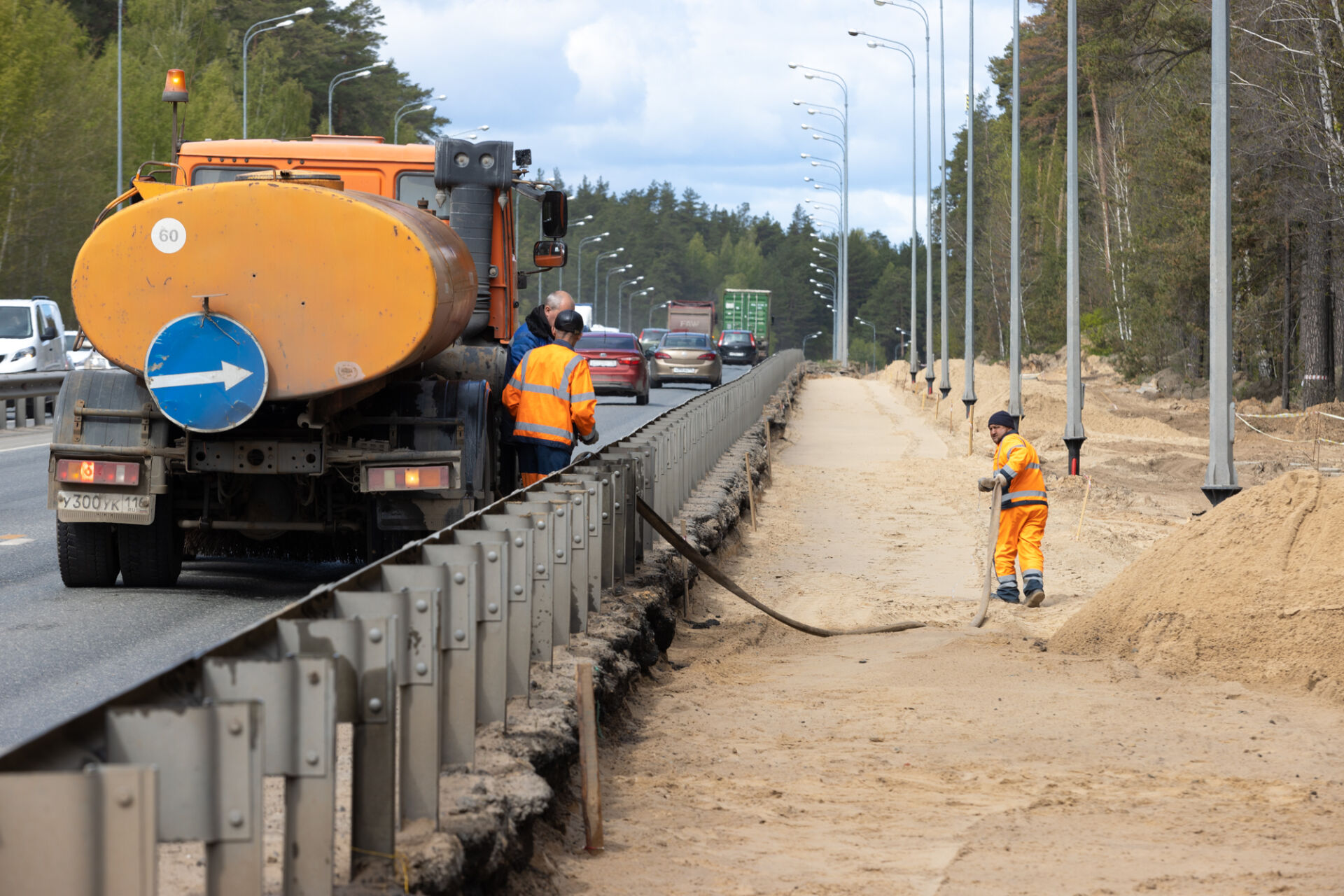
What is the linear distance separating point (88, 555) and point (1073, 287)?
55.6 feet

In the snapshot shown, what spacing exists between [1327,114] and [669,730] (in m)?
26.1

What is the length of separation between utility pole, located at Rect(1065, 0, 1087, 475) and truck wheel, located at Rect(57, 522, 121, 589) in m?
14.6

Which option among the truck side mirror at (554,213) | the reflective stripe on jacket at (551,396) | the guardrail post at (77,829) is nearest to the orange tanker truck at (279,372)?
the reflective stripe on jacket at (551,396)

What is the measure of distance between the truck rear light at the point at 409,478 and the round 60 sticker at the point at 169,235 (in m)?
1.65

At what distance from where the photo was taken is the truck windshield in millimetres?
27906

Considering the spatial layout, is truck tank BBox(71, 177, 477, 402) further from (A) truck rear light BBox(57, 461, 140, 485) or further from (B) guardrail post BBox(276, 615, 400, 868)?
(B) guardrail post BBox(276, 615, 400, 868)

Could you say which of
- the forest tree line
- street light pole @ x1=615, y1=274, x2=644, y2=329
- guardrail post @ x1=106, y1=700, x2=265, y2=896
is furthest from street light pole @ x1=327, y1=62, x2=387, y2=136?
street light pole @ x1=615, y1=274, x2=644, y2=329

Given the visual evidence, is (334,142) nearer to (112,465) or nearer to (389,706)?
(112,465)

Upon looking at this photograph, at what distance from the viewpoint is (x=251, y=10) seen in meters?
76.8

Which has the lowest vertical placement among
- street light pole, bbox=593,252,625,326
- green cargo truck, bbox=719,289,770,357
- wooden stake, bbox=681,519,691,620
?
wooden stake, bbox=681,519,691,620

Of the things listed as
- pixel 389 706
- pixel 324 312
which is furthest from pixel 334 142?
pixel 389 706

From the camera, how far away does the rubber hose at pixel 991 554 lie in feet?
36.3

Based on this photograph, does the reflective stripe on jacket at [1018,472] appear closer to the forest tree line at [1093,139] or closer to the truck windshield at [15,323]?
the forest tree line at [1093,139]

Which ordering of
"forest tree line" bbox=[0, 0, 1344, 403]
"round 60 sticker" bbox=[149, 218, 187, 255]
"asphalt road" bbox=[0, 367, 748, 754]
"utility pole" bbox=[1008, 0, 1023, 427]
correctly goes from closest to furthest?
"asphalt road" bbox=[0, 367, 748, 754] → "round 60 sticker" bbox=[149, 218, 187, 255] → "utility pole" bbox=[1008, 0, 1023, 427] → "forest tree line" bbox=[0, 0, 1344, 403]
